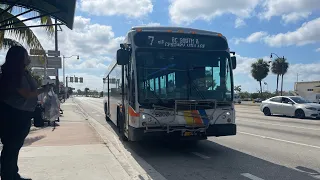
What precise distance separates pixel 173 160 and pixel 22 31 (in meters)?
7.71

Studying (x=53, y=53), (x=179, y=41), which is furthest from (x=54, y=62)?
(x=179, y=41)

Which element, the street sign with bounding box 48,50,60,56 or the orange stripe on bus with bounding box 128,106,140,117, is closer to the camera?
the orange stripe on bus with bounding box 128,106,140,117

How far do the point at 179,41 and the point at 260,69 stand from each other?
2470 inches

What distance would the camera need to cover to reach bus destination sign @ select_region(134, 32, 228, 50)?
8.16 m

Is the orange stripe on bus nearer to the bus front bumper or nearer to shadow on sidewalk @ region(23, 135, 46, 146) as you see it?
the bus front bumper

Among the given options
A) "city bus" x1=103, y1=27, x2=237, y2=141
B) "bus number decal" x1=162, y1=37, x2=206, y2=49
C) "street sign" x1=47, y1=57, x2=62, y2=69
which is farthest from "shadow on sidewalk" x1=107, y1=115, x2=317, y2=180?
"street sign" x1=47, y1=57, x2=62, y2=69

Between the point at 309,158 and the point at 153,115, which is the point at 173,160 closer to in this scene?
the point at 153,115

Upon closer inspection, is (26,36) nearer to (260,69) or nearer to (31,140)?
(31,140)

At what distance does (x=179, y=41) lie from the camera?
8.38m

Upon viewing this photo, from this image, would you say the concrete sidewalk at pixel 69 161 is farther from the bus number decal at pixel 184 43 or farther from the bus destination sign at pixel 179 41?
the bus number decal at pixel 184 43

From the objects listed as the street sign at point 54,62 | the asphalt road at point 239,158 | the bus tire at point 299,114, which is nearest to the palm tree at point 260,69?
the bus tire at point 299,114

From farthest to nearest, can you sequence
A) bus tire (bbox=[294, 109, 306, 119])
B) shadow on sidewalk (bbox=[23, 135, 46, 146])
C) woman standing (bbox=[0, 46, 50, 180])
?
1. bus tire (bbox=[294, 109, 306, 119])
2. shadow on sidewalk (bbox=[23, 135, 46, 146])
3. woman standing (bbox=[0, 46, 50, 180])

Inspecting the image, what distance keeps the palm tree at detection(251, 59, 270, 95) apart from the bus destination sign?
203 feet

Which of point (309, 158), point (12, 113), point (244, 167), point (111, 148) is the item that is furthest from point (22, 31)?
point (309, 158)
